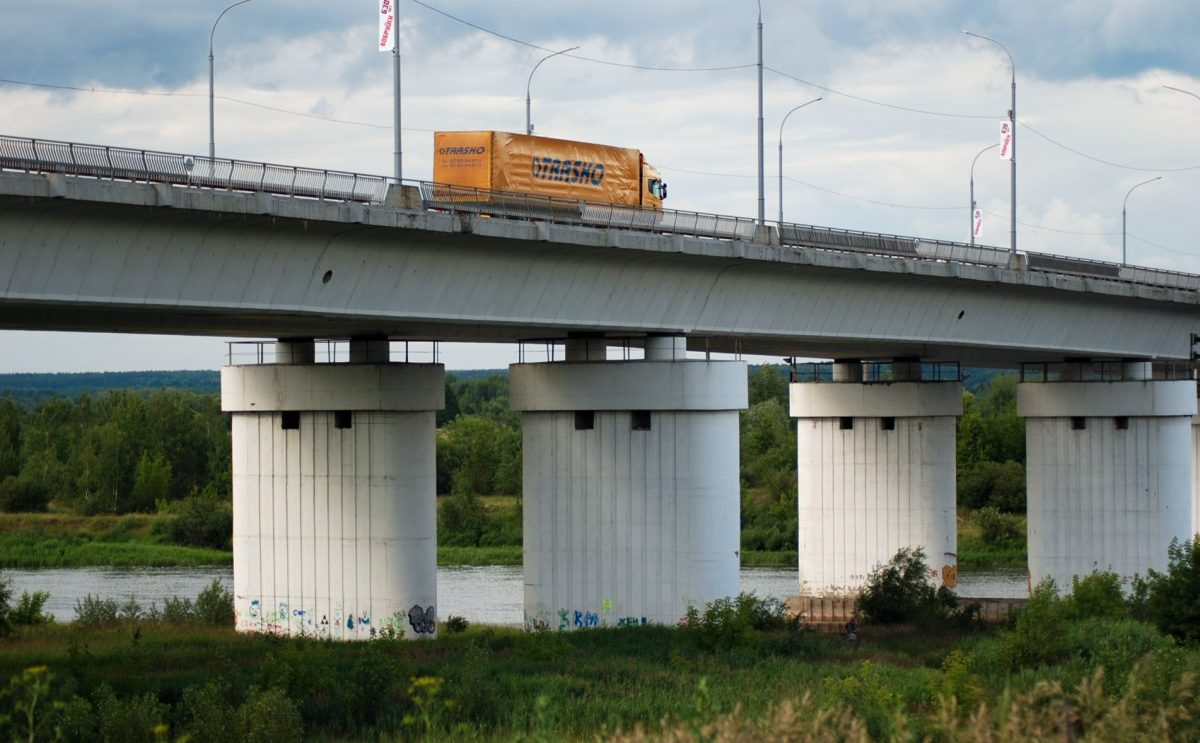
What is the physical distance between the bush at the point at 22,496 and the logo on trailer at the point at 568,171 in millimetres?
66672

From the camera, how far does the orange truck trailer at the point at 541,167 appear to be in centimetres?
3378

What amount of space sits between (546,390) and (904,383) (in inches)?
704

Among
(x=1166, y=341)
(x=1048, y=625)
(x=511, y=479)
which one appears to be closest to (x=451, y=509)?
(x=511, y=479)

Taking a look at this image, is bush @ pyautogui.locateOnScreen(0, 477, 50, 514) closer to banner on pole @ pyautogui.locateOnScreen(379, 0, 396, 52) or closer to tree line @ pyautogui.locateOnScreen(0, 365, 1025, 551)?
tree line @ pyautogui.locateOnScreen(0, 365, 1025, 551)

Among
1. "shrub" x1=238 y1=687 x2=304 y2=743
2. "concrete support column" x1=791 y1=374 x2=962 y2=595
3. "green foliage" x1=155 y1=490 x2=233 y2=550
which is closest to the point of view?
"shrub" x1=238 y1=687 x2=304 y2=743

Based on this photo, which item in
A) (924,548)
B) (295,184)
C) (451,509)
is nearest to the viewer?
(295,184)

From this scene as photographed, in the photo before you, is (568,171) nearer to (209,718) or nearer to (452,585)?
(209,718)

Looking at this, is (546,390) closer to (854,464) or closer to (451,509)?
(854,464)

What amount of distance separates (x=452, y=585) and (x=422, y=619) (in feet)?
83.4

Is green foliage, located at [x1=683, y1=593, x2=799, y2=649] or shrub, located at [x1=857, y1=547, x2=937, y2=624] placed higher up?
green foliage, located at [x1=683, y1=593, x2=799, y2=649]

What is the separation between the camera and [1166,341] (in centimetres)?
5362

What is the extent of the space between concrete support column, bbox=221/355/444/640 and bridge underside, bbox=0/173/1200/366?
52.0 inches

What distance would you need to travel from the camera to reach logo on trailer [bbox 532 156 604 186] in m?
34.6

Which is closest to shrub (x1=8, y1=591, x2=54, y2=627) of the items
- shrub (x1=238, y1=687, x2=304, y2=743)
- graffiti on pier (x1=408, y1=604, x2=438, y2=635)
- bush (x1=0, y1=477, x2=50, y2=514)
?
graffiti on pier (x1=408, y1=604, x2=438, y2=635)
